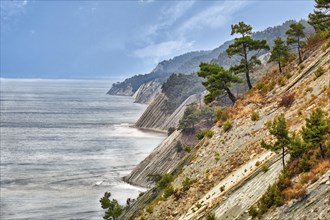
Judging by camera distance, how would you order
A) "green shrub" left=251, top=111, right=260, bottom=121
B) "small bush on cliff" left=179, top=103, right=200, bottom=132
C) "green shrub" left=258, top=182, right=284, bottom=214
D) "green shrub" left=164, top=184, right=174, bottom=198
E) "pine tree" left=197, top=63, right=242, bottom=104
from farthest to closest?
"small bush on cliff" left=179, top=103, right=200, bottom=132 < "pine tree" left=197, top=63, right=242, bottom=104 < "green shrub" left=251, top=111, right=260, bottom=121 < "green shrub" left=164, top=184, right=174, bottom=198 < "green shrub" left=258, top=182, right=284, bottom=214

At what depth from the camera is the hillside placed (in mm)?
22094

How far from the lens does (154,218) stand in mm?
31062

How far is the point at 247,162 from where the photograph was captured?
1105 inches

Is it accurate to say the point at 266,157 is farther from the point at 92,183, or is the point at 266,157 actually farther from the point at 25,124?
the point at 25,124

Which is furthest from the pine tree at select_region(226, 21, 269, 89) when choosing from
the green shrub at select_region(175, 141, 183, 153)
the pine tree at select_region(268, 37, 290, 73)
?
the green shrub at select_region(175, 141, 183, 153)

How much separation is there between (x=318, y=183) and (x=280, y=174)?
284cm

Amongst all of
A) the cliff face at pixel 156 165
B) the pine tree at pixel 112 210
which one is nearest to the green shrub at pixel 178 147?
the cliff face at pixel 156 165

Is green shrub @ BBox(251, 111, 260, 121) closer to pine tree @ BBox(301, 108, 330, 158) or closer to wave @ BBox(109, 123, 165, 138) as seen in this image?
pine tree @ BBox(301, 108, 330, 158)

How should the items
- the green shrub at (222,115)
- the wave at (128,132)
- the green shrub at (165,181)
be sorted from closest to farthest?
the green shrub at (165,181)
the green shrub at (222,115)
the wave at (128,132)

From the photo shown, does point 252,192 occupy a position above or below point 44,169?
below

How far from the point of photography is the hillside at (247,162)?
72.5ft

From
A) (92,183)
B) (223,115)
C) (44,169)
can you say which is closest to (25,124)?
(44,169)

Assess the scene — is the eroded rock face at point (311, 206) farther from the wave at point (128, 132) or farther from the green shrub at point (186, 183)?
the wave at point (128, 132)

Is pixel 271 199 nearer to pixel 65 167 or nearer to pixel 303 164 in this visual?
pixel 303 164
